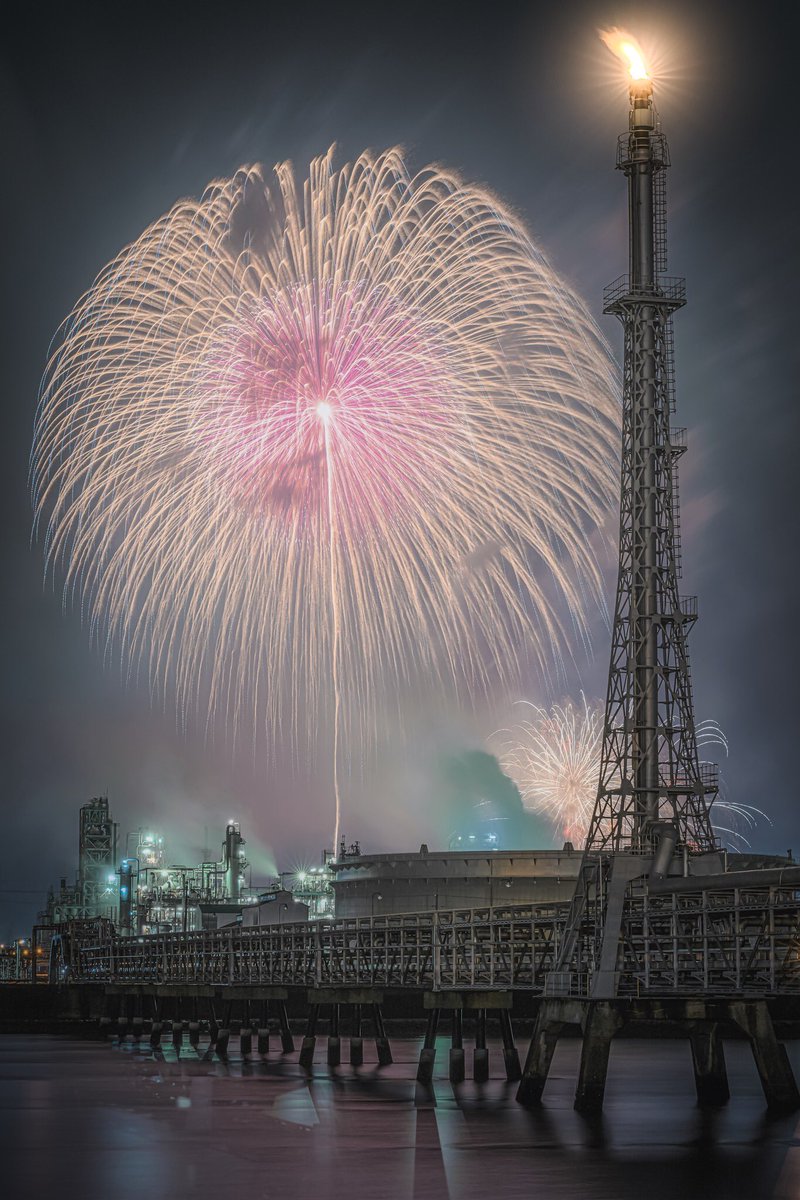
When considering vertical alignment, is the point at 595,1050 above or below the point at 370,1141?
above

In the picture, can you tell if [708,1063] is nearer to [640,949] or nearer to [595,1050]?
[640,949]

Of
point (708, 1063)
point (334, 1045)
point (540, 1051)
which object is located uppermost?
point (540, 1051)

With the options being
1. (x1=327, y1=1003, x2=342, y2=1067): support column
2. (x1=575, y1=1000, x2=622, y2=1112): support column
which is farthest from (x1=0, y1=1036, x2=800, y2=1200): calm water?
(x1=327, y1=1003, x2=342, y2=1067): support column

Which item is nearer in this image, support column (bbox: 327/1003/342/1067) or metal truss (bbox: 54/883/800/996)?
metal truss (bbox: 54/883/800/996)

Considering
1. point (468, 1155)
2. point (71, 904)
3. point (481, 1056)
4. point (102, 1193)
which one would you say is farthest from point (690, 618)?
point (71, 904)

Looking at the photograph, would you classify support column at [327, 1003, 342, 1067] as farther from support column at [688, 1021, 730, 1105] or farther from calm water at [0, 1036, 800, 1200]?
support column at [688, 1021, 730, 1105]

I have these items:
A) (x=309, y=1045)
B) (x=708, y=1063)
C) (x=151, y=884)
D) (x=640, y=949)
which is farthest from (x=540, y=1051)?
(x=151, y=884)
